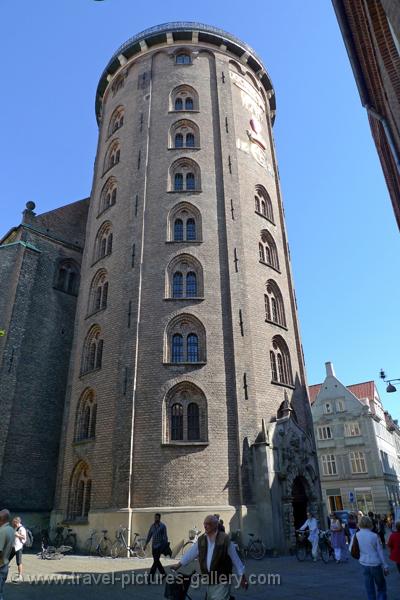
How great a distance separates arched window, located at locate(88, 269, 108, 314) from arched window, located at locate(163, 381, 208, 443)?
7.00m

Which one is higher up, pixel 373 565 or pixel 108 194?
pixel 108 194

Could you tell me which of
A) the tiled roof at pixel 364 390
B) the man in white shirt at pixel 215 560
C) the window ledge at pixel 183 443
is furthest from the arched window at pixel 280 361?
the tiled roof at pixel 364 390

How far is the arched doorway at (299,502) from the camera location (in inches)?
779

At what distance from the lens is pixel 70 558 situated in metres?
15.6

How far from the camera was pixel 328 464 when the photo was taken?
138 feet

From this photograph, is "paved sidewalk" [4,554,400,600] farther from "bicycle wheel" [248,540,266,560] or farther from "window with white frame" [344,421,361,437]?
"window with white frame" [344,421,361,437]

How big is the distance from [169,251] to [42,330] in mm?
8527

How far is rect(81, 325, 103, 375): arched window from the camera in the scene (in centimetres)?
2169

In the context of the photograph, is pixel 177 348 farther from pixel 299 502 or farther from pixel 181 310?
pixel 299 502

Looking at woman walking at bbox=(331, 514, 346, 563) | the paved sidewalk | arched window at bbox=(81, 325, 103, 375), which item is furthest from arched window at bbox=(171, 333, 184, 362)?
woman walking at bbox=(331, 514, 346, 563)

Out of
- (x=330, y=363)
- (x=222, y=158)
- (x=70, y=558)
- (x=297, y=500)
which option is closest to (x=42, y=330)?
(x=70, y=558)

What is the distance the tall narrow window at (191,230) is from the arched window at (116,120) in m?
10.1

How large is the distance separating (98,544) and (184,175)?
17948mm

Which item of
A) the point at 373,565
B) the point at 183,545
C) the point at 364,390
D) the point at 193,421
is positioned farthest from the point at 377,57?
the point at 364,390
